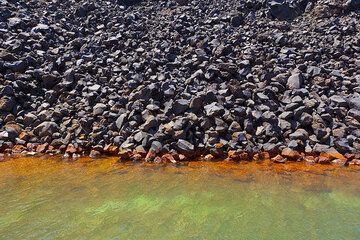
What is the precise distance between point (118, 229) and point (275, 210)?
3520 millimetres

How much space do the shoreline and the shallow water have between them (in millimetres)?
352

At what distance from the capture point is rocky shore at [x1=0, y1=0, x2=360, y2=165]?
12281 mm

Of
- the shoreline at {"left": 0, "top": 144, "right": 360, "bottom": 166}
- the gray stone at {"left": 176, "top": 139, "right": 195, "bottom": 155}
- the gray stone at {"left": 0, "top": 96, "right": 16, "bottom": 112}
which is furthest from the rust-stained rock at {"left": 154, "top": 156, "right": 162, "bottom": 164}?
the gray stone at {"left": 0, "top": 96, "right": 16, "bottom": 112}

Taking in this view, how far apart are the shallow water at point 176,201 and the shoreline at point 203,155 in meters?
0.35

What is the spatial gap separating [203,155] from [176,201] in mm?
3309

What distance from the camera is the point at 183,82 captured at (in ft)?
48.3

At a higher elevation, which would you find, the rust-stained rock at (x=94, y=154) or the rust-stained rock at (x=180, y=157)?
the rust-stained rock at (x=180, y=157)

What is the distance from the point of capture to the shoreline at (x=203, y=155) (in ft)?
38.1

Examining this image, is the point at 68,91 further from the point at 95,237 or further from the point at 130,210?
the point at 95,237

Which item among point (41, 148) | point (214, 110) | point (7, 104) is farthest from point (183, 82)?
point (7, 104)

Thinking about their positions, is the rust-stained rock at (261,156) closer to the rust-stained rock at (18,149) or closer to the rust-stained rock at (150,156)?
the rust-stained rock at (150,156)

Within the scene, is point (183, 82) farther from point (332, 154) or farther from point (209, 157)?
point (332, 154)

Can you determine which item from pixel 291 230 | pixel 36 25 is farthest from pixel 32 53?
pixel 291 230

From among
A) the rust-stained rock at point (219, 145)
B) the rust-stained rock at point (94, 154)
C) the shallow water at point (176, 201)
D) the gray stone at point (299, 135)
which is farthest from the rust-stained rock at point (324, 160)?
the rust-stained rock at point (94, 154)
